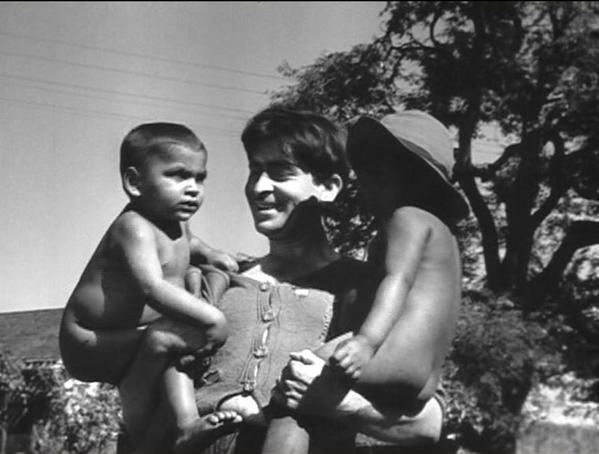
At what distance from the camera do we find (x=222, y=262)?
254 centimetres

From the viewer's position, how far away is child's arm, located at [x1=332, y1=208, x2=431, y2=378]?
2061mm

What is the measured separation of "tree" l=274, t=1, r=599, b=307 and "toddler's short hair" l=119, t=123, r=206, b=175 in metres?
13.6

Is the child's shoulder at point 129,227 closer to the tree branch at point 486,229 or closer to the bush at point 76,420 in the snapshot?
the bush at point 76,420

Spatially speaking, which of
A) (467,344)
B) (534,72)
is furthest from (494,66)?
(467,344)

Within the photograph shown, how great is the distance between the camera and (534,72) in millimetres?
16312

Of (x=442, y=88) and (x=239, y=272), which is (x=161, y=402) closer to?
(x=239, y=272)

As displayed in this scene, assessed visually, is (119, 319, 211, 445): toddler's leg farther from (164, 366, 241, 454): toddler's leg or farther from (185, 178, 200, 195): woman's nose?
(185, 178, 200, 195): woman's nose

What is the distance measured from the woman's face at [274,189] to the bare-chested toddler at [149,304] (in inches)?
6.6

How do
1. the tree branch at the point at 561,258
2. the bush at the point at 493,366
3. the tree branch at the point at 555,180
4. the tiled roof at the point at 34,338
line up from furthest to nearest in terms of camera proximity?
the tree branch at the point at 561,258 → the tree branch at the point at 555,180 → the bush at the point at 493,366 → the tiled roof at the point at 34,338

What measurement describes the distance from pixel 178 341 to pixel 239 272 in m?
0.33

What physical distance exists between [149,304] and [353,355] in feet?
1.61

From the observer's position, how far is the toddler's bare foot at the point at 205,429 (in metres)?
2.18

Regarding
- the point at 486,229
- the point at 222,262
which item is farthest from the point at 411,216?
the point at 486,229

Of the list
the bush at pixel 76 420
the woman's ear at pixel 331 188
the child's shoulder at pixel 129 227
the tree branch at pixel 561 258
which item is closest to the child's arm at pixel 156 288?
the child's shoulder at pixel 129 227
